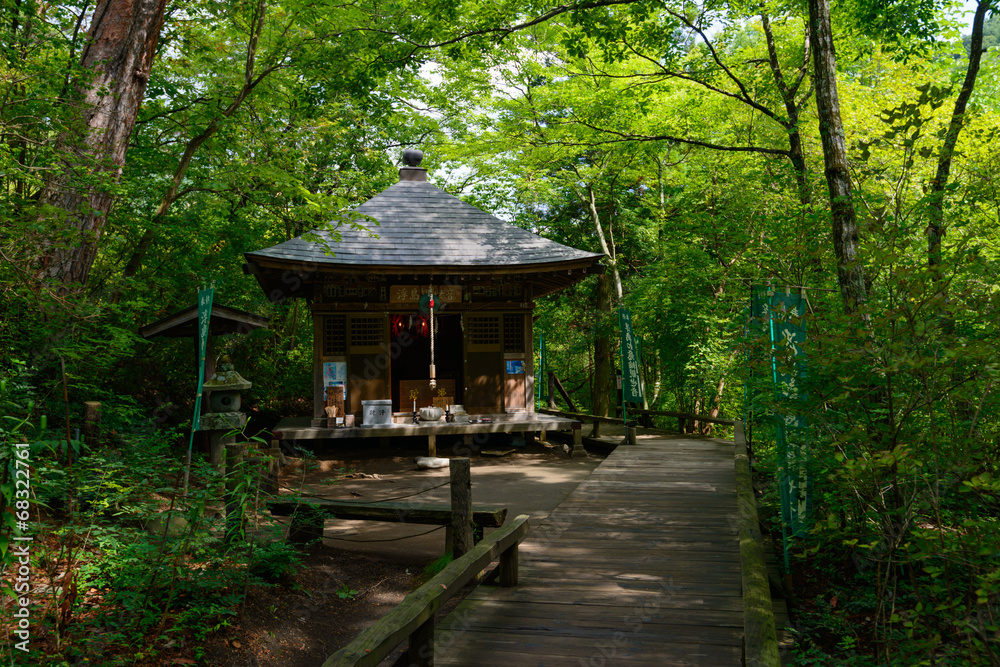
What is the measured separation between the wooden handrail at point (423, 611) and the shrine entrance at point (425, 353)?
30.5 feet

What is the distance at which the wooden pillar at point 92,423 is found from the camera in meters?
6.24

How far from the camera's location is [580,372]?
76.0 ft

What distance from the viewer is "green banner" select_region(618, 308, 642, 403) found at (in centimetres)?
1091

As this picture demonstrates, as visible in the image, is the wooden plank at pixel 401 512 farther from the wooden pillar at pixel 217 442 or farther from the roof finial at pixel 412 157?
the roof finial at pixel 412 157

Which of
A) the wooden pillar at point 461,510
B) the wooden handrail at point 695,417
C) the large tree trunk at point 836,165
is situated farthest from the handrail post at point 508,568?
the wooden handrail at point 695,417

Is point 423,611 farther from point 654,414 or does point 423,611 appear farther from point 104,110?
point 654,414

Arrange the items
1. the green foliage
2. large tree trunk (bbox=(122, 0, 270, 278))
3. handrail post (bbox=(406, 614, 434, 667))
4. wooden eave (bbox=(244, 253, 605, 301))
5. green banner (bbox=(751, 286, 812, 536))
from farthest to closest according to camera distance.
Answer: wooden eave (bbox=(244, 253, 605, 301)), large tree trunk (bbox=(122, 0, 270, 278)), the green foliage, green banner (bbox=(751, 286, 812, 536)), handrail post (bbox=(406, 614, 434, 667))

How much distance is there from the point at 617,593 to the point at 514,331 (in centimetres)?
884

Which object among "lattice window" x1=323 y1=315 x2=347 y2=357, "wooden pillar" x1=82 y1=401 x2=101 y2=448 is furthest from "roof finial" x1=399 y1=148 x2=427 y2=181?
"wooden pillar" x1=82 y1=401 x2=101 y2=448

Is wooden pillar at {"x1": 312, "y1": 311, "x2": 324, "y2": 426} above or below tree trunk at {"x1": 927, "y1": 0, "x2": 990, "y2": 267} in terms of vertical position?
below

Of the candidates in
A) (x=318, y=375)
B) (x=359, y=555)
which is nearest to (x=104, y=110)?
(x=359, y=555)

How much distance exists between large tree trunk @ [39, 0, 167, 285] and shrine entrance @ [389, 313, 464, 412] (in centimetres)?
766

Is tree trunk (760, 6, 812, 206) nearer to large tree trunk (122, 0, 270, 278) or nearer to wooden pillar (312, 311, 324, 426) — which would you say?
large tree trunk (122, 0, 270, 278)

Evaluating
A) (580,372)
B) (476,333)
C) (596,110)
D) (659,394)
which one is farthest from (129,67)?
(580,372)
